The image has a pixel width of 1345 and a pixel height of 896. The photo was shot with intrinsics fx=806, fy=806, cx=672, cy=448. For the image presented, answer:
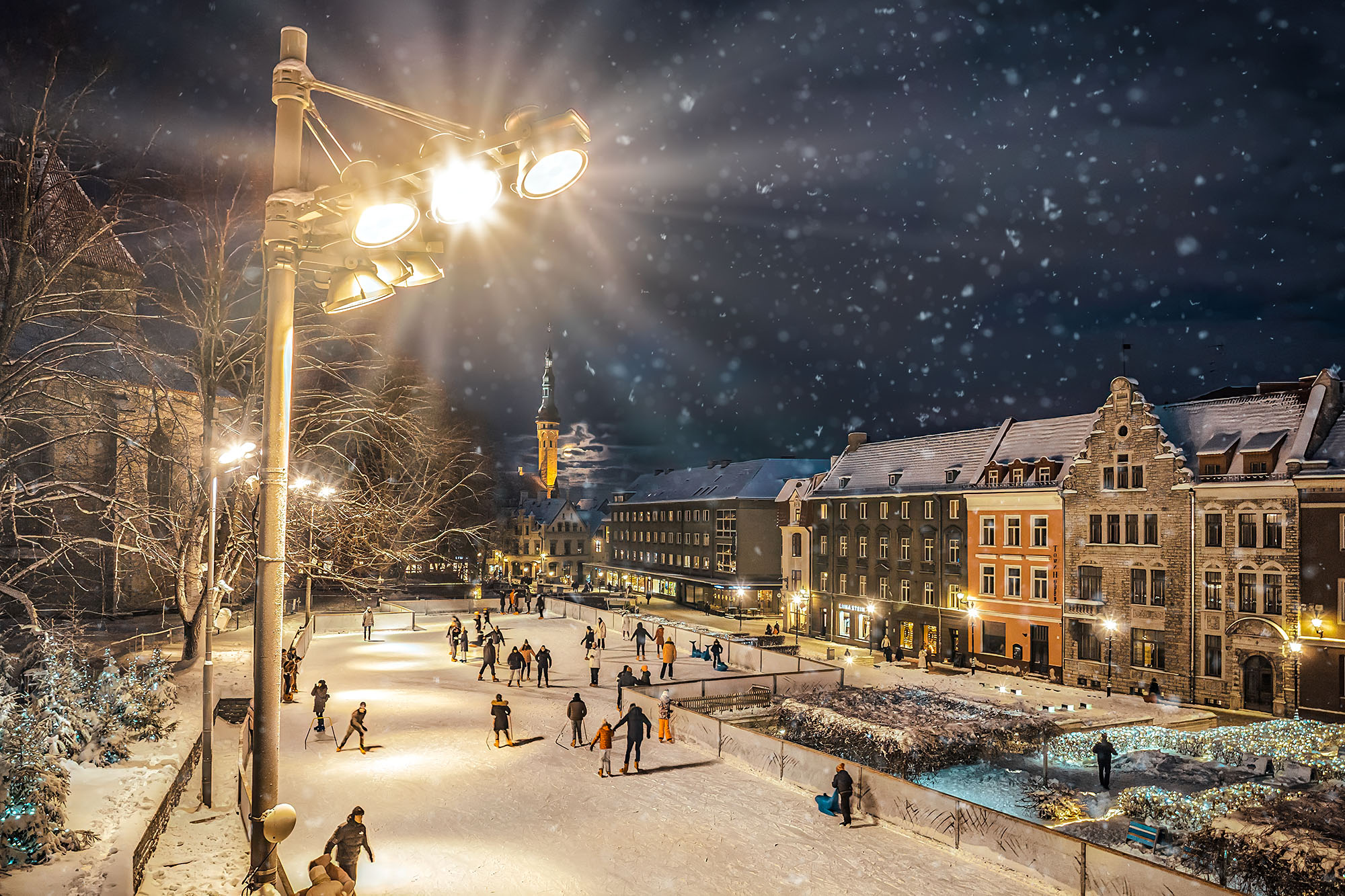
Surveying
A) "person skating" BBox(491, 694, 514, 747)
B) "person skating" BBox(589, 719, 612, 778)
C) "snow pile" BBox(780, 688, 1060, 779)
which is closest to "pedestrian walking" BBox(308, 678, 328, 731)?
"person skating" BBox(491, 694, 514, 747)

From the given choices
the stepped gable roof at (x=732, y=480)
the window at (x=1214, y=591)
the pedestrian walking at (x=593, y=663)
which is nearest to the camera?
the pedestrian walking at (x=593, y=663)

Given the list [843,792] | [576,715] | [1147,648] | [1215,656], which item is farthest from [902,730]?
[1147,648]

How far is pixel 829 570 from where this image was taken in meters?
51.5

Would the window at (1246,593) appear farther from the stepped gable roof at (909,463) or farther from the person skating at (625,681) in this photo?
the person skating at (625,681)

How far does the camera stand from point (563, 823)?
14.8 metres

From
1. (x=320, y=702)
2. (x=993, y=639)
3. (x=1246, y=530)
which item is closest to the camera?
(x=320, y=702)

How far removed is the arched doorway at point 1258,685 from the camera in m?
29.9

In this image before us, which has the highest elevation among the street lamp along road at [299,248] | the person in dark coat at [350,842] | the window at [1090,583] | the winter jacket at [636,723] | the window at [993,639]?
the street lamp along road at [299,248]

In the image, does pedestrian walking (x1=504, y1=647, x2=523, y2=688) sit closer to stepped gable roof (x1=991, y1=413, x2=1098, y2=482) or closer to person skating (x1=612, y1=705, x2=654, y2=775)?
person skating (x1=612, y1=705, x2=654, y2=775)

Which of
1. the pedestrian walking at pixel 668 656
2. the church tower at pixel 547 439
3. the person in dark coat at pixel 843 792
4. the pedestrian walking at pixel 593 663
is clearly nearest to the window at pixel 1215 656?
the pedestrian walking at pixel 668 656

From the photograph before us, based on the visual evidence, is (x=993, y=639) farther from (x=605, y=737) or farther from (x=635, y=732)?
(x=605, y=737)

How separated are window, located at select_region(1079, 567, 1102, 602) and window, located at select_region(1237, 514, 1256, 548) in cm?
583

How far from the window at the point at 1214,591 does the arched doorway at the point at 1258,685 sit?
2.25m

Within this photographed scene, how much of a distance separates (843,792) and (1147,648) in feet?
81.3
